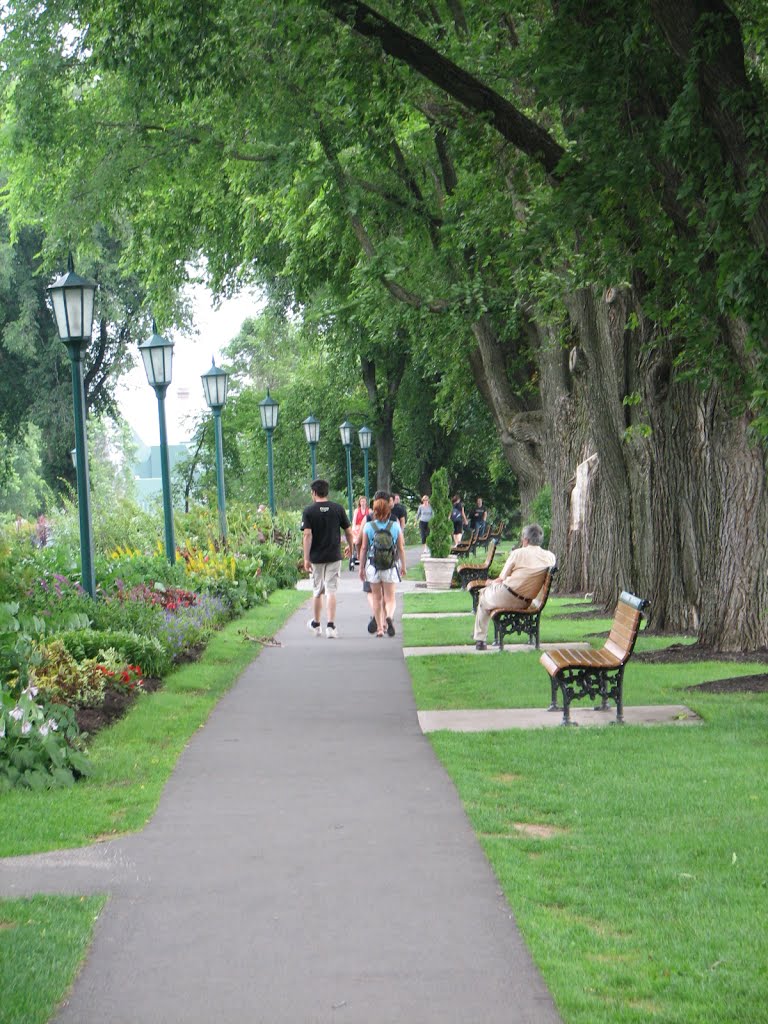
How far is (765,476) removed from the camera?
14922 millimetres

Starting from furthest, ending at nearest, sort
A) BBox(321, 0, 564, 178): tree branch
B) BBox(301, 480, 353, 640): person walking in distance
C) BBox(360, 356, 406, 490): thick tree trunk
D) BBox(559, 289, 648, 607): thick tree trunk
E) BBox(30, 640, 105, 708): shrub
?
1. BBox(360, 356, 406, 490): thick tree trunk
2. BBox(559, 289, 648, 607): thick tree trunk
3. BBox(301, 480, 353, 640): person walking in distance
4. BBox(321, 0, 564, 178): tree branch
5. BBox(30, 640, 105, 708): shrub

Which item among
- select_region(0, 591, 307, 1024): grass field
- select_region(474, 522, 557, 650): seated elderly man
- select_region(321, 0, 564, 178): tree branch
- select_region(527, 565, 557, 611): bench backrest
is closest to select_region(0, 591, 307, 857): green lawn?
select_region(0, 591, 307, 1024): grass field

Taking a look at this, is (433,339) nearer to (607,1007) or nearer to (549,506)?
(549,506)

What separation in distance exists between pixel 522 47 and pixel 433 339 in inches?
508

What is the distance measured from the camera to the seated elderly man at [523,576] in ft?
52.0

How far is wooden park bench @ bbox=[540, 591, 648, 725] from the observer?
1095 cm

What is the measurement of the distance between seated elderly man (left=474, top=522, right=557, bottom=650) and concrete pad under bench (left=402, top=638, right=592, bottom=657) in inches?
22.4

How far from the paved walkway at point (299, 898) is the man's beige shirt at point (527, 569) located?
5477 mm

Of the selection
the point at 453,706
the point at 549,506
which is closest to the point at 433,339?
the point at 549,506

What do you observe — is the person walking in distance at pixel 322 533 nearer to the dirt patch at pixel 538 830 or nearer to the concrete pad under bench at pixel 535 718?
the concrete pad under bench at pixel 535 718

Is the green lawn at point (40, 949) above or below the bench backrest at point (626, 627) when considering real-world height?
below

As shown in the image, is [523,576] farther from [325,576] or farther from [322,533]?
[325,576]

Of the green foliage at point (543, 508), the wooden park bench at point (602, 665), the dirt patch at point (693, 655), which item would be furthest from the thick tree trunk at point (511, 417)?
the wooden park bench at point (602, 665)

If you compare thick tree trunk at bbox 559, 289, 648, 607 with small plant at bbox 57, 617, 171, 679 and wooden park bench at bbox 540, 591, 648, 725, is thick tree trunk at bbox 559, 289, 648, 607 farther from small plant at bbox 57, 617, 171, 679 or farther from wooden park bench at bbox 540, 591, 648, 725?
wooden park bench at bbox 540, 591, 648, 725
